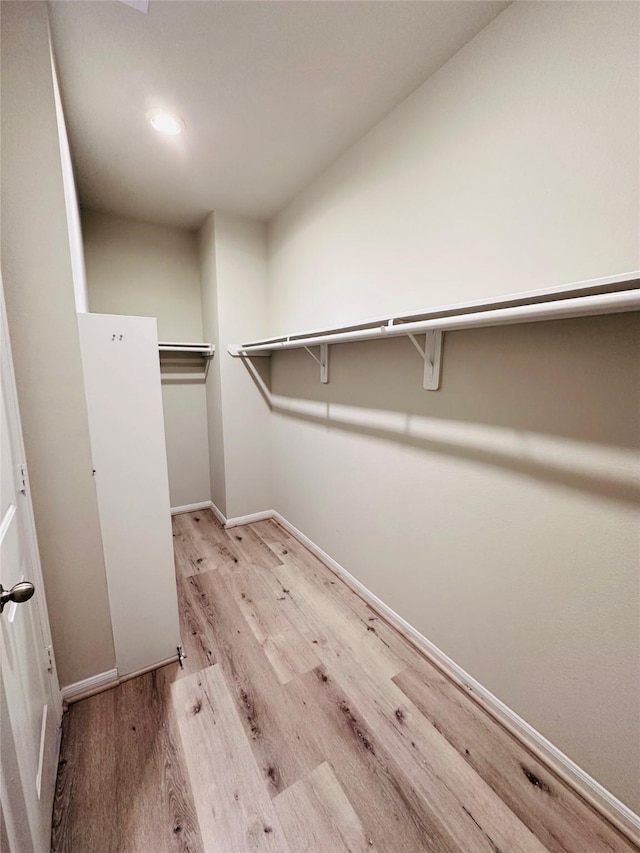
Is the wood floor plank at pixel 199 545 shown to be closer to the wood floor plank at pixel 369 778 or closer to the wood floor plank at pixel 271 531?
the wood floor plank at pixel 271 531

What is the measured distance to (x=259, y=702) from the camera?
4.66ft

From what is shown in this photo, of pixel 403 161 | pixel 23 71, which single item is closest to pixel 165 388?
pixel 23 71

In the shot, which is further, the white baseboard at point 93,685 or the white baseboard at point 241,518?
the white baseboard at point 241,518

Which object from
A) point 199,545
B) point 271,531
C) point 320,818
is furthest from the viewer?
point 271,531

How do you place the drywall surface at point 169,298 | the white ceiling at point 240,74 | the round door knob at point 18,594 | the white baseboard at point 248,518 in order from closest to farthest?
the round door knob at point 18,594
the white ceiling at point 240,74
the drywall surface at point 169,298
the white baseboard at point 248,518

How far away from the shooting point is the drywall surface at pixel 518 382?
97cm

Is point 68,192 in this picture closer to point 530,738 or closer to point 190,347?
point 190,347

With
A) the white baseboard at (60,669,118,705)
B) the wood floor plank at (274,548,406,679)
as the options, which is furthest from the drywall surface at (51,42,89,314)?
the wood floor plank at (274,548,406,679)

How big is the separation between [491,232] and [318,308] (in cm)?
121

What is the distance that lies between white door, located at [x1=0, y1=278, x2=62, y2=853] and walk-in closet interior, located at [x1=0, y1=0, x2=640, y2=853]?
1.0 inches

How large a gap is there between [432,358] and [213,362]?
2.01 meters

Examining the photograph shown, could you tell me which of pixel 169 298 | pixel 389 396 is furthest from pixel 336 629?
pixel 169 298

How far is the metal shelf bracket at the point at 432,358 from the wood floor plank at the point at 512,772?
136 cm

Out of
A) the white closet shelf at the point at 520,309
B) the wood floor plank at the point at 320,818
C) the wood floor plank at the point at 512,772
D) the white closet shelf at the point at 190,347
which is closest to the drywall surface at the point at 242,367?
the white closet shelf at the point at 190,347
